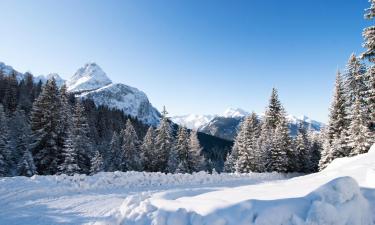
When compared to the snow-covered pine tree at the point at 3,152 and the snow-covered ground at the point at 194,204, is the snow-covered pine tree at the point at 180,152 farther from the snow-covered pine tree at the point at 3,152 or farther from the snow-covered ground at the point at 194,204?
the snow-covered ground at the point at 194,204

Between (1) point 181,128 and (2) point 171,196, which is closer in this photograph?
(2) point 171,196

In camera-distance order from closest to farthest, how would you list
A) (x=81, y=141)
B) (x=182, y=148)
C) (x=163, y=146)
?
1. (x=81, y=141)
2. (x=163, y=146)
3. (x=182, y=148)

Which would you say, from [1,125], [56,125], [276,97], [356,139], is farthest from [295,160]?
A: [1,125]

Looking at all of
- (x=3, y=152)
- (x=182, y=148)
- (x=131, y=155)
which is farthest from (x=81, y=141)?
(x=182, y=148)

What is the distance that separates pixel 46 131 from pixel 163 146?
57.3ft

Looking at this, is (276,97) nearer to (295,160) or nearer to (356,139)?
(295,160)

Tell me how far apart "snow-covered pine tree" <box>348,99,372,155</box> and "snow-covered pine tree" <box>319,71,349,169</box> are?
309cm

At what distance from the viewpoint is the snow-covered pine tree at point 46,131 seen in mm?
27297

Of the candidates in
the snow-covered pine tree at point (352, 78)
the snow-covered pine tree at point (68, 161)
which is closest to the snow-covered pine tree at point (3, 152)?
the snow-covered pine tree at point (68, 161)

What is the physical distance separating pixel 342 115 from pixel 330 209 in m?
31.9

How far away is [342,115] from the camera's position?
1308 inches

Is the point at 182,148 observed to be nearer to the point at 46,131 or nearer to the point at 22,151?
the point at 46,131

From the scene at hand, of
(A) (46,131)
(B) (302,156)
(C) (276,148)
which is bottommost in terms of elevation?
(B) (302,156)

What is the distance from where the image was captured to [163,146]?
4134cm
